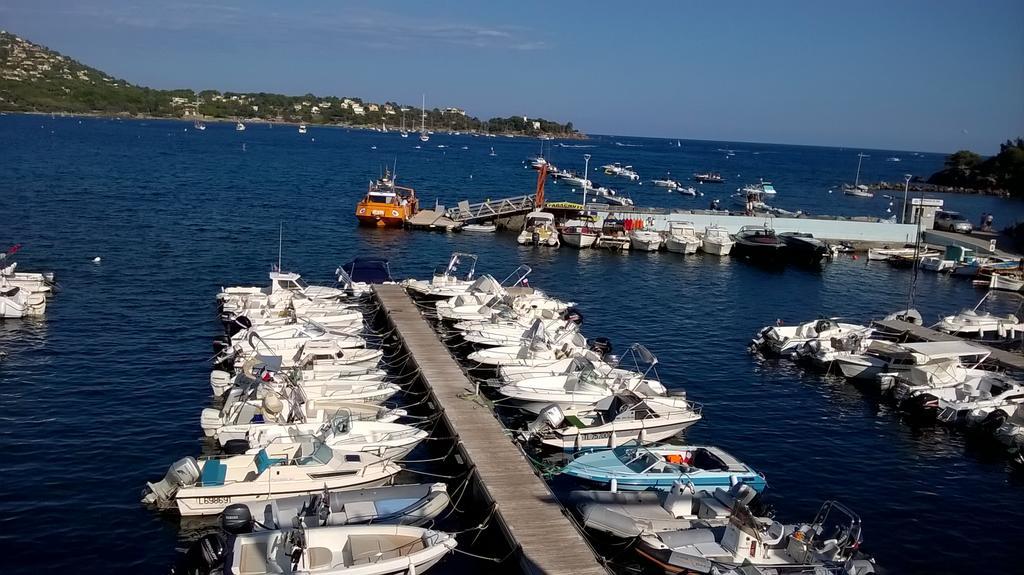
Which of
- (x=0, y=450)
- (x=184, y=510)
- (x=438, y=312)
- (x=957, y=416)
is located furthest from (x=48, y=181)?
(x=957, y=416)

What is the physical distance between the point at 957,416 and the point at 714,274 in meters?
29.1

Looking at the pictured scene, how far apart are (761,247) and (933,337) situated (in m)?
26.1

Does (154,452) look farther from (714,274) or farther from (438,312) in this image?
(714,274)

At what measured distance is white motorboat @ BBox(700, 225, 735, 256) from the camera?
65688mm

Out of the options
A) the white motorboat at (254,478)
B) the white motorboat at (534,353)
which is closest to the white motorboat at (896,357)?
the white motorboat at (534,353)

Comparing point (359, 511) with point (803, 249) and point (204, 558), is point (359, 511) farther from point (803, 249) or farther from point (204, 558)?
point (803, 249)

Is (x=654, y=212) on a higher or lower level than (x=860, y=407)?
higher

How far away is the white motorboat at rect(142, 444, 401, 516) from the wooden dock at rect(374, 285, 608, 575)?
10.5 ft

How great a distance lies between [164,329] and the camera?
3725cm

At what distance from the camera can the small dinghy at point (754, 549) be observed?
18.3m

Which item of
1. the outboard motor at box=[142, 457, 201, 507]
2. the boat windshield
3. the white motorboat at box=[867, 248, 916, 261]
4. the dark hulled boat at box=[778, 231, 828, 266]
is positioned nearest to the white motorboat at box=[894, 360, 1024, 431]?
the boat windshield

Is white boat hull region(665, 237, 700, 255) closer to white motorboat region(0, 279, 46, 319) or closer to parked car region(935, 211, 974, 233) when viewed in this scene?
parked car region(935, 211, 974, 233)

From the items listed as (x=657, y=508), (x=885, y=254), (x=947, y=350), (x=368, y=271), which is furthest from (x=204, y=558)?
(x=885, y=254)

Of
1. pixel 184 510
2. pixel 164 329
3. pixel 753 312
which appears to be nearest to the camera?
pixel 184 510
